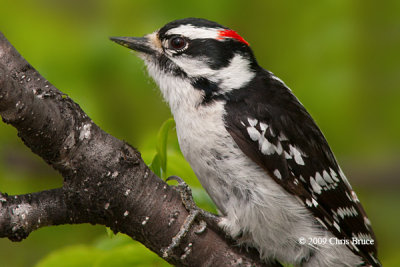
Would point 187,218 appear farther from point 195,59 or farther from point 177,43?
point 177,43

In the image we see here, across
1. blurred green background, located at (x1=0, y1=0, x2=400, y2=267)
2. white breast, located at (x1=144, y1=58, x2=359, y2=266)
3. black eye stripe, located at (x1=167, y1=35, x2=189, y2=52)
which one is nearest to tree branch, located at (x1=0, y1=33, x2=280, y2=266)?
white breast, located at (x1=144, y1=58, x2=359, y2=266)

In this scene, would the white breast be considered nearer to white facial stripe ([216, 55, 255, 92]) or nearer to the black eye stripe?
white facial stripe ([216, 55, 255, 92])

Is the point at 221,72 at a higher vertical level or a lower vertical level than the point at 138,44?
lower

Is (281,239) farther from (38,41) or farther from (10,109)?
(38,41)

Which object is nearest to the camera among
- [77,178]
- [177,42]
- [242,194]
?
[77,178]

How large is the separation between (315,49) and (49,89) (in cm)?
307

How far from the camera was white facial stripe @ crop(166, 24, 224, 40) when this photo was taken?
3.93 metres

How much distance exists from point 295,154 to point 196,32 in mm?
1081

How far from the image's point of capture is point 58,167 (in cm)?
274

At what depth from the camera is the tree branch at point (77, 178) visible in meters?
2.59

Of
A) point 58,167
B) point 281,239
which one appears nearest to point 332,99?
point 281,239

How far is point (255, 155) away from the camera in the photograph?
3.55 metres

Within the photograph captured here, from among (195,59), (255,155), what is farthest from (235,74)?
(255,155)

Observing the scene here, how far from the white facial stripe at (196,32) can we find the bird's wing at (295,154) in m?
0.45
